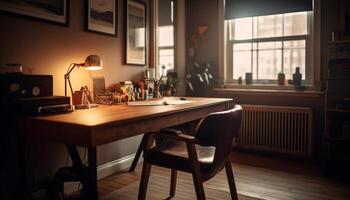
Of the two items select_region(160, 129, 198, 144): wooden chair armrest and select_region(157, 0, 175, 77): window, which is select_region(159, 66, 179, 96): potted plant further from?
select_region(160, 129, 198, 144): wooden chair armrest

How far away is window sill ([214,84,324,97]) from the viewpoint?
3.42 m

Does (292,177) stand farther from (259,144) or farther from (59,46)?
(59,46)

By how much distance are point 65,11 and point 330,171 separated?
2868mm

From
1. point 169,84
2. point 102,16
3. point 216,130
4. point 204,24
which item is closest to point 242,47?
point 204,24

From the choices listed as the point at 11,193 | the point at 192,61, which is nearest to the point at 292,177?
the point at 192,61

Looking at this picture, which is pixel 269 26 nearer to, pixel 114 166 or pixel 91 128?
pixel 114 166

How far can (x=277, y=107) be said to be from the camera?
138 inches

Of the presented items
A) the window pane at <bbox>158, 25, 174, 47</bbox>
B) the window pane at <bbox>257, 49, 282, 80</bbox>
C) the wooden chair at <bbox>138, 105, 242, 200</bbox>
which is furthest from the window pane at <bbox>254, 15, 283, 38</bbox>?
the wooden chair at <bbox>138, 105, 242, 200</bbox>

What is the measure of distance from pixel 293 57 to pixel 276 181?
1677 millimetres

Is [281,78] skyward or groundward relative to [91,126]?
skyward

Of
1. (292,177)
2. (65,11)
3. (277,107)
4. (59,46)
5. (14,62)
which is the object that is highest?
(65,11)

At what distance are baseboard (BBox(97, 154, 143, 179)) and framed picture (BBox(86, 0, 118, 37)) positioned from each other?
1275 mm

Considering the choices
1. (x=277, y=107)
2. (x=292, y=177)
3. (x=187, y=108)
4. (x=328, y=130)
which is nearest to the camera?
(x=187, y=108)

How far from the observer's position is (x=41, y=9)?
217 centimetres
